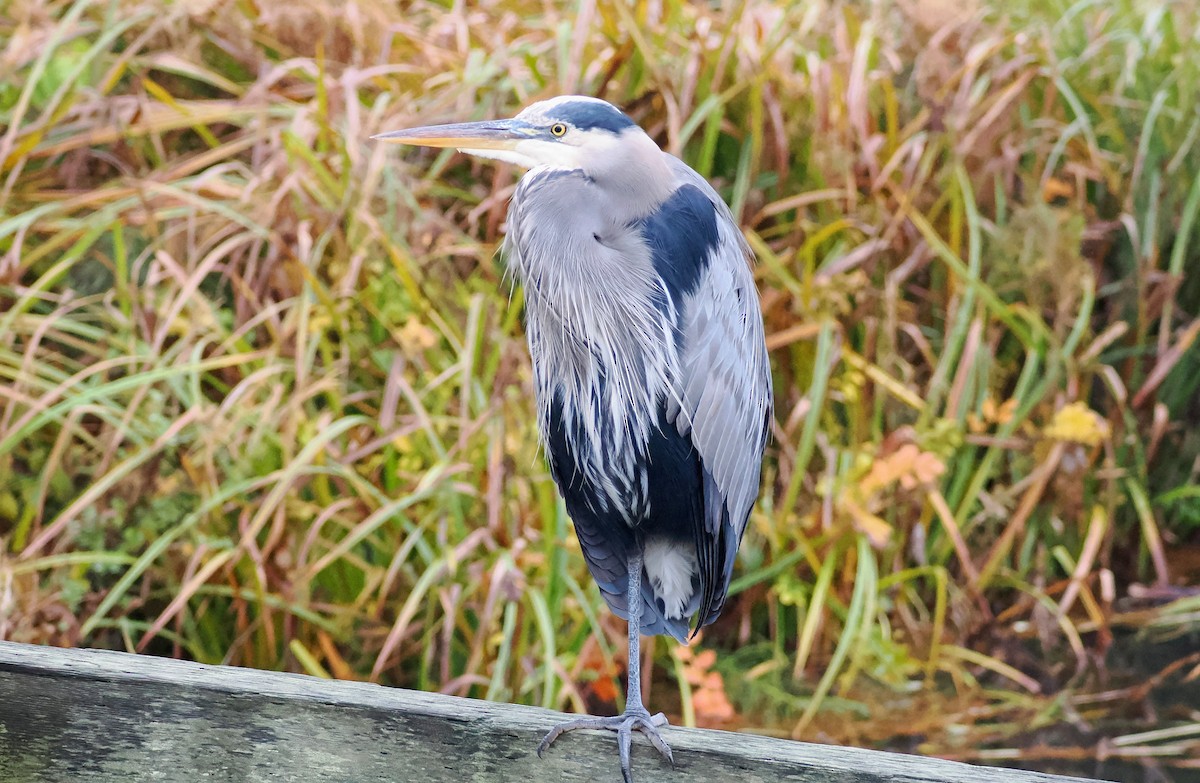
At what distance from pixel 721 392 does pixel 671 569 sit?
0.34 meters

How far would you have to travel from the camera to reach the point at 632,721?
135cm

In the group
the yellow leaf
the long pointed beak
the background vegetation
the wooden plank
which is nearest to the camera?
the wooden plank

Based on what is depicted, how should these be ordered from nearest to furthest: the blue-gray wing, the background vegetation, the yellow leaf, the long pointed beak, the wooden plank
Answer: the wooden plank < the long pointed beak < the blue-gray wing < the background vegetation < the yellow leaf

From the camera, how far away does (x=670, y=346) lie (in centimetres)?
171

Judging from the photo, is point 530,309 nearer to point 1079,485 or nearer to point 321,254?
point 321,254

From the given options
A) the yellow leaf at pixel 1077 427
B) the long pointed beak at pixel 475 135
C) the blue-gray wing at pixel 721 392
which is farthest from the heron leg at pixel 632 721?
the yellow leaf at pixel 1077 427

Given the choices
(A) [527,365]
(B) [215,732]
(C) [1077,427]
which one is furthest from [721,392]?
(C) [1077,427]

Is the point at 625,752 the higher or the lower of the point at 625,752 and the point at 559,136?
the lower

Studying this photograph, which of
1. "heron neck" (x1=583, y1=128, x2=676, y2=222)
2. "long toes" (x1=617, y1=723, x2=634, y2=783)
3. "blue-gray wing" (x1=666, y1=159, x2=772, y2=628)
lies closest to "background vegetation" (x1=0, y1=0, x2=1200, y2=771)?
"blue-gray wing" (x1=666, y1=159, x2=772, y2=628)

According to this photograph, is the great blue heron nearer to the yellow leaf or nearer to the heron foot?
the heron foot

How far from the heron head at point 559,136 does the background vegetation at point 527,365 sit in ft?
3.71

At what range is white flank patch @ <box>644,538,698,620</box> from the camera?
1.95 m

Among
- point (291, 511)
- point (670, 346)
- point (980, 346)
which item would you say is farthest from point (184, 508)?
point (980, 346)

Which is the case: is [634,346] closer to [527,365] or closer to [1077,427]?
[527,365]
